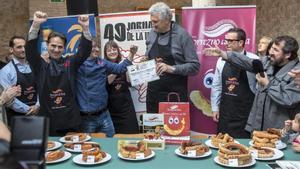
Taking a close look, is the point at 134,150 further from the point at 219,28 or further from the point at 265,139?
the point at 219,28

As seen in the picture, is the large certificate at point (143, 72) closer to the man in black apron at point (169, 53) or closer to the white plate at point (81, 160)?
the man in black apron at point (169, 53)

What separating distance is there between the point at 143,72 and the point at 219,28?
4.22 ft

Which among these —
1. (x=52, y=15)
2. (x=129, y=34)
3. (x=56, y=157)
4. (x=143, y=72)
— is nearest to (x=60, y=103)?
(x=143, y=72)

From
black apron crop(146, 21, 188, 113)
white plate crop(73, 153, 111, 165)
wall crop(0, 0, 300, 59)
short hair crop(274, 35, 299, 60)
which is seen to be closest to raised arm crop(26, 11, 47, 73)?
black apron crop(146, 21, 188, 113)

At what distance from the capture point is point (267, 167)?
217cm

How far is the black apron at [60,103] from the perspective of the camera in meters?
3.29

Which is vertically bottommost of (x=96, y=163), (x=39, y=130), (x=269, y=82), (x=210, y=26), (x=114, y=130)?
(x=114, y=130)

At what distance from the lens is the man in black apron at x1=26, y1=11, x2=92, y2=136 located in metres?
3.28

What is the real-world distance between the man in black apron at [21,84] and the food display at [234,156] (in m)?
2.21

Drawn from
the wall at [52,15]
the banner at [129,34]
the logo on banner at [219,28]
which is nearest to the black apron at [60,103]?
the banner at [129,34]

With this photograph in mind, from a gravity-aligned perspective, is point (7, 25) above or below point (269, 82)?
above

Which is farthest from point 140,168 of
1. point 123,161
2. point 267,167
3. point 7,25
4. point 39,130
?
point 7,25

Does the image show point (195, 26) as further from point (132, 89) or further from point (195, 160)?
point (195, 160)

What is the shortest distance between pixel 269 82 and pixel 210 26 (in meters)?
1.39
